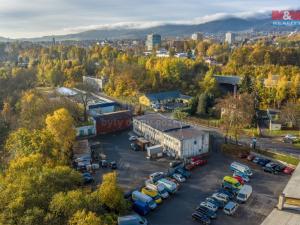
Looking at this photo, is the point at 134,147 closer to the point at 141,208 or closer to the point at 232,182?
the point at 141,208

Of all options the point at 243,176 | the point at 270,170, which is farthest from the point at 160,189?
the point at 270,170

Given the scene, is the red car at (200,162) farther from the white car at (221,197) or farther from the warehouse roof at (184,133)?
the white car at (221,197)

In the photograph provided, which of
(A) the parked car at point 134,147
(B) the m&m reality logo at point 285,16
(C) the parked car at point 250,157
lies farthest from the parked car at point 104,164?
(B) the m&m reality logo at point 285,16

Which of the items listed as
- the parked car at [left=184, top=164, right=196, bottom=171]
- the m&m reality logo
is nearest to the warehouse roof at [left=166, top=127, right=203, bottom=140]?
the parked car at [left=184, top=164, right=196, bottom=171]

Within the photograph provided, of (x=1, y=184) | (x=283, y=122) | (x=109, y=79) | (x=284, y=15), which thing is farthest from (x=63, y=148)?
(x=284, y=15)

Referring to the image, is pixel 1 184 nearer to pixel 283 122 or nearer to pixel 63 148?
pixel 63 148

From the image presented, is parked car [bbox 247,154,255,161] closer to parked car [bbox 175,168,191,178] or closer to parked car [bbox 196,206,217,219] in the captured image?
parked car [bbox 175,168,191,178]
